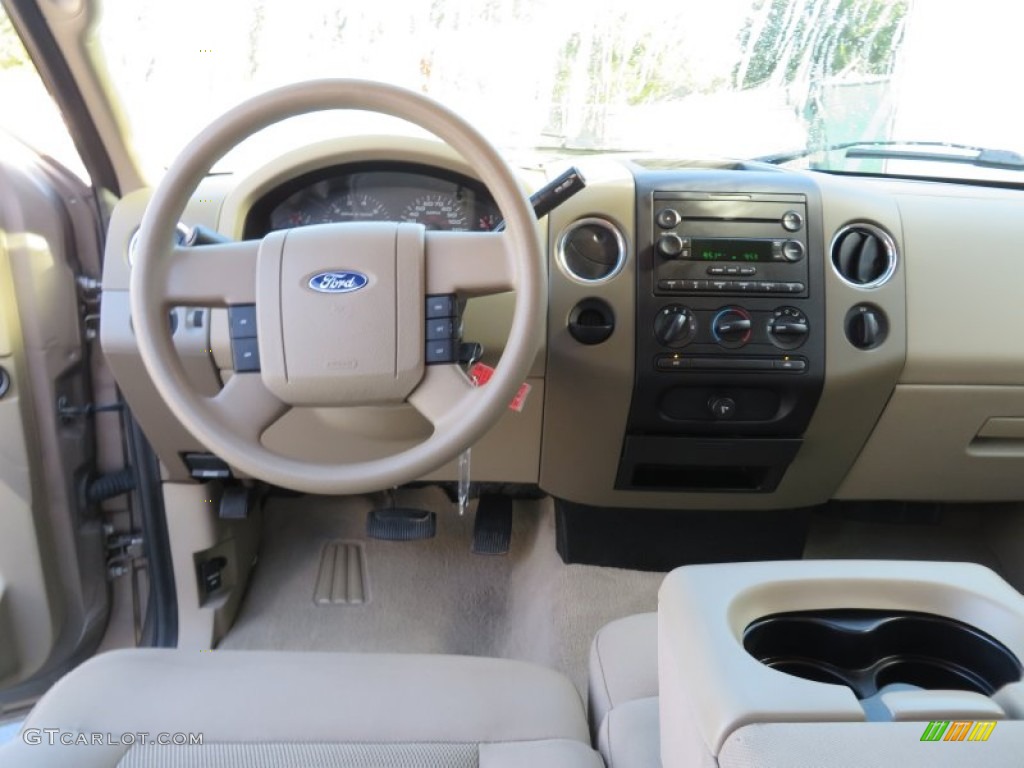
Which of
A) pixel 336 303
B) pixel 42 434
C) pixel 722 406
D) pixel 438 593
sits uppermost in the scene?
pixel 336 303

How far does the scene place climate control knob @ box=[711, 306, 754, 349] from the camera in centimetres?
130

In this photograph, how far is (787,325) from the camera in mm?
1308

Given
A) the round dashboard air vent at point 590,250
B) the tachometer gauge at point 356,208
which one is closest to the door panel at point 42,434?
the tachometer gauge at point 356,208

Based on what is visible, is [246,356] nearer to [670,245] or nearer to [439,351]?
[439,351]

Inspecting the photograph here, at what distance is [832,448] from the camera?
4.81 ft

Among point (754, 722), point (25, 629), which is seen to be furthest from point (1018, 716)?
point (25, 629)

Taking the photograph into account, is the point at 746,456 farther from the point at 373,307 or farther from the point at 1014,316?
the point at 373,307

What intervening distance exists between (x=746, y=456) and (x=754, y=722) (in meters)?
0.87

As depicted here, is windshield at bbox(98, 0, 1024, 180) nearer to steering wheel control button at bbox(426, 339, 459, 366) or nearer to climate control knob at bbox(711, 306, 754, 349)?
climate control knob at bbox(711, 306, 754, 349)

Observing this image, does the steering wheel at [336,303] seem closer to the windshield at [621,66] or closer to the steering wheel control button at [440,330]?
the steering wheel control button at [440,330]

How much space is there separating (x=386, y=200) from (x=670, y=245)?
510mm

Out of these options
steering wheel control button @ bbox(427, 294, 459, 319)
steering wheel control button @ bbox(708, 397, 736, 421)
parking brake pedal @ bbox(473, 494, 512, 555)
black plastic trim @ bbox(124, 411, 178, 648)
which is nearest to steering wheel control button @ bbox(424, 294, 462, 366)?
steering wheel control button @ bbox(427, 294, 459, 319)

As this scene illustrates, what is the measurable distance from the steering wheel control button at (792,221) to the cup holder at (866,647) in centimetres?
70

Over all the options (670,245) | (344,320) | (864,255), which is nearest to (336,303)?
(344,320)
